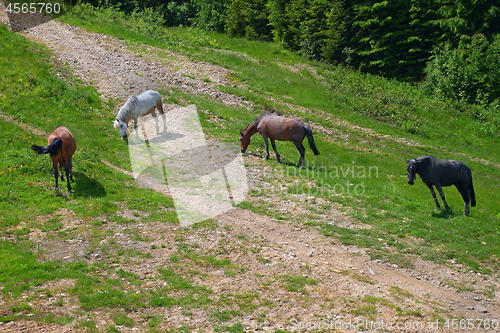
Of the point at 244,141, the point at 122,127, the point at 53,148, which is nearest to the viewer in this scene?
the point at 53,148

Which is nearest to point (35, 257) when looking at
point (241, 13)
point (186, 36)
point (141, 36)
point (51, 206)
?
point (51, 206)

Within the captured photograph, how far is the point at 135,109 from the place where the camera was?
21.0 metres

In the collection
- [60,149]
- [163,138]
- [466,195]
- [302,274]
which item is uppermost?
[60,149]

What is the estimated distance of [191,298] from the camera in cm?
1002

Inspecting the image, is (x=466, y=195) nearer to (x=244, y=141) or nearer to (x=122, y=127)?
→ (x=244, y=141)

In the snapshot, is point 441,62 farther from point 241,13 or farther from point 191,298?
point 191,298

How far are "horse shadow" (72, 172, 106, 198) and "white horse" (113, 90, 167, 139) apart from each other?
4.64 meters

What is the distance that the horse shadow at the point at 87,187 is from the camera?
14.8 metres

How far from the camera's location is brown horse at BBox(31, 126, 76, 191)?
1428 cm

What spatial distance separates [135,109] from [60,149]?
23.0 ft

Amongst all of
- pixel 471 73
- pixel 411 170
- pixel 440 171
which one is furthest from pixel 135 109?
pixel 471 73

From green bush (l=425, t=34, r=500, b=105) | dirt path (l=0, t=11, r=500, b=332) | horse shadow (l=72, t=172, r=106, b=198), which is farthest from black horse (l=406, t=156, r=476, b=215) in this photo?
green bush (l=425, t=34, r=500, b=105)

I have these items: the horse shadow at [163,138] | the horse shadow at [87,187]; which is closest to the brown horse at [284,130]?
the horse shadow at [163,138]

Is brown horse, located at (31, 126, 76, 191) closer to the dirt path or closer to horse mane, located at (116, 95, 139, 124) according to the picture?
the dirt path
